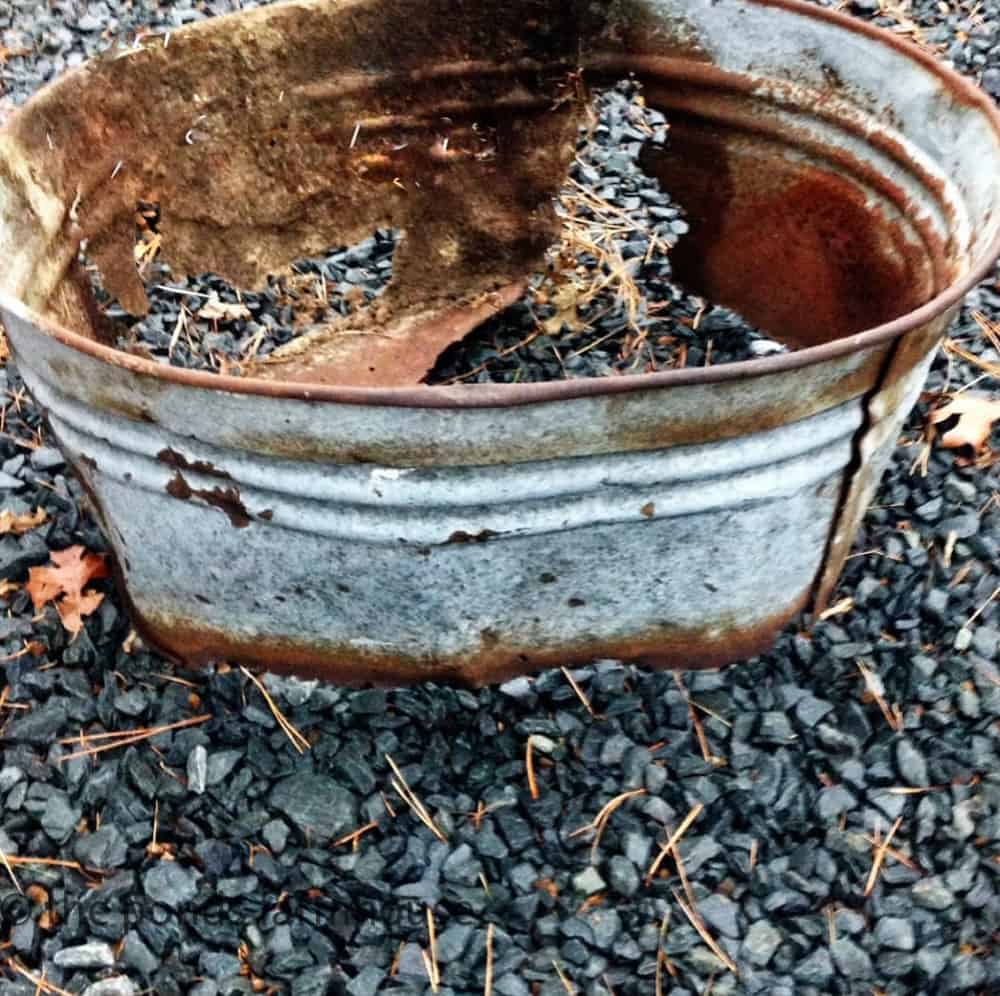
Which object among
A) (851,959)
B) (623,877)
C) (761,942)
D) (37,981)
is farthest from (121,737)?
(851,959)

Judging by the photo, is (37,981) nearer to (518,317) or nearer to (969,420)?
(518,317)

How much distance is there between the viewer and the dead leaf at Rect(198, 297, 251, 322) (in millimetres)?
2592

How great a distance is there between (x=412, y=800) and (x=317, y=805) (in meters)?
0.15

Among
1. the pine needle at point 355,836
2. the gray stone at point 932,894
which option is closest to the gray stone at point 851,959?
the gray stone at point 932,894

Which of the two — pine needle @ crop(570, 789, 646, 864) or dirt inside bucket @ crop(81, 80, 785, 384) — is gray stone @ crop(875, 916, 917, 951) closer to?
pine needle @ crop(570, 789, 646, 864)

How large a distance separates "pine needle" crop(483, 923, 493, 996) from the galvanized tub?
1.30 ft

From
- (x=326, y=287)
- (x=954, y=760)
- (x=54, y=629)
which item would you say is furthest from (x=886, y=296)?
(x=54, y=629)

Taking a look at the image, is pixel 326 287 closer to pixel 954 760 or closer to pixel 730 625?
pixel 730 625

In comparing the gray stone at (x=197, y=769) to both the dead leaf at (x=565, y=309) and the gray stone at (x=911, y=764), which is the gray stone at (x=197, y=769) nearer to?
the gray stone at (x=911, y=764)

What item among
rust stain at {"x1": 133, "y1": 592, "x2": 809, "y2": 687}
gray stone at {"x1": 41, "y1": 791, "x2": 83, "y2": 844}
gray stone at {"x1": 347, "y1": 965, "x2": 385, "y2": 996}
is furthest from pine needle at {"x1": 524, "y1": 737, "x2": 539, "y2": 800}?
gray stone at {"x1": 41, "y1": 791, "x2": 83, "y2": 844}

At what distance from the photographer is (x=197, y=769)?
1.80 meters

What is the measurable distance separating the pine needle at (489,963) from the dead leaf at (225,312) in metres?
1.51

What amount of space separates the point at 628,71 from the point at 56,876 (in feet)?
5.86

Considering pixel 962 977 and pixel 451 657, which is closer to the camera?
pixel 962 977
